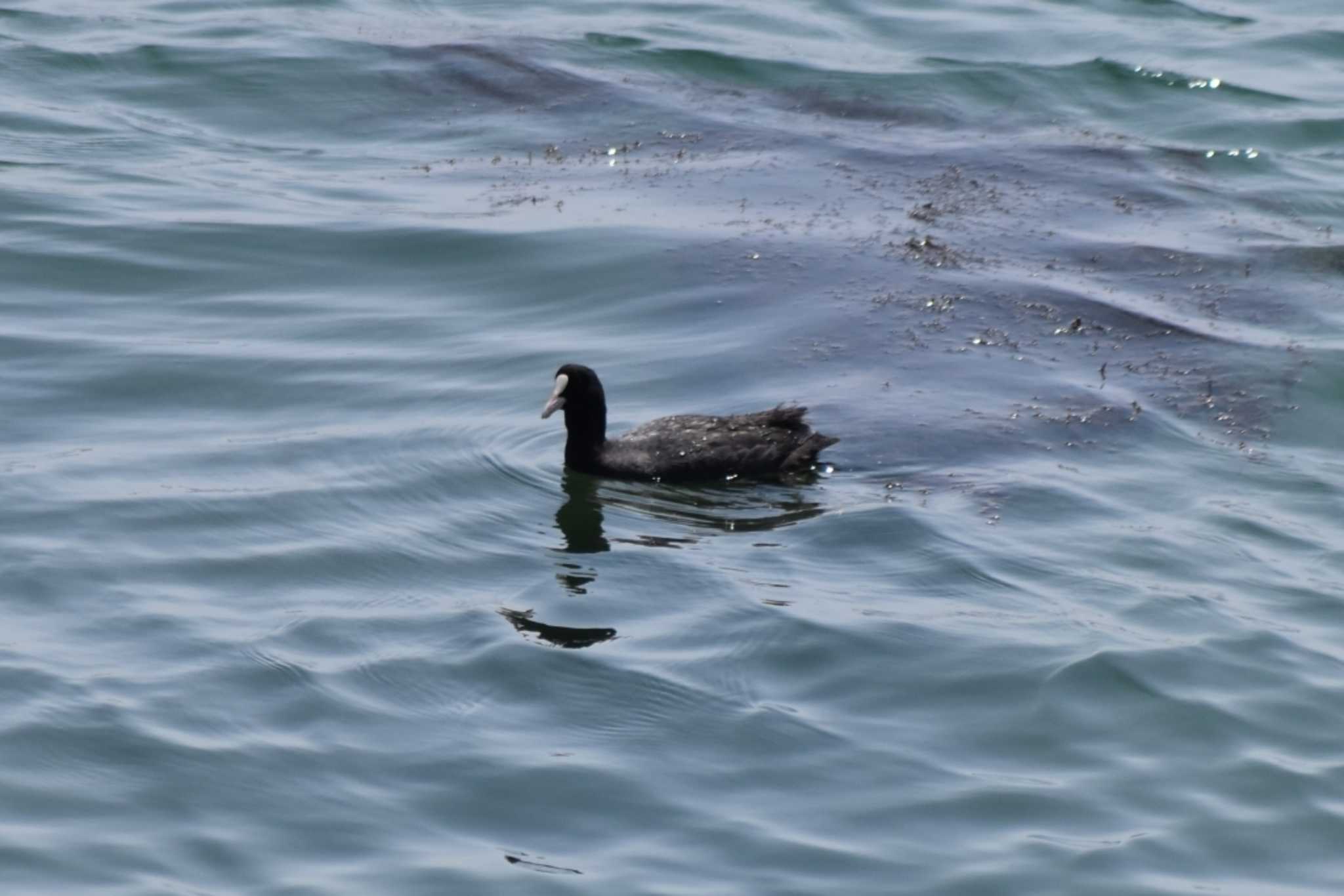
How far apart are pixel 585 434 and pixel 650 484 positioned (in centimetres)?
43

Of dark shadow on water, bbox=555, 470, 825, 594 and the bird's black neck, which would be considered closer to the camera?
dark shadow on water, bbox=555, 470, 825, 594

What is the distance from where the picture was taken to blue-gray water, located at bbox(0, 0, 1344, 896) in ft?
23.3

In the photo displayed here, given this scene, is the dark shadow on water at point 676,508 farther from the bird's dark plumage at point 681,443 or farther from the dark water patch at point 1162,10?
the dark water patch at point 1162,10

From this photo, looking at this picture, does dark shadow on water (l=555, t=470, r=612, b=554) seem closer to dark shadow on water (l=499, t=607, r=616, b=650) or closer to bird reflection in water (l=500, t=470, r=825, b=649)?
bird reflection in water (l=500, t=470, r=825, b=649)

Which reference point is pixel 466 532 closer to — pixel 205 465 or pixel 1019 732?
pixel 205 465

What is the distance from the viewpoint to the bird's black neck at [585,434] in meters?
10.7

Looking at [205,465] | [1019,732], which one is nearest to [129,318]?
[205,465]

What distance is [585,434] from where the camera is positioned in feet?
35.4

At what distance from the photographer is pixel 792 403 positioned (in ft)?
38.3

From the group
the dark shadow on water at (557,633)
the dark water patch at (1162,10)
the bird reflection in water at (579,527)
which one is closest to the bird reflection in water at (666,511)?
the bird reflection in water at (579,527)

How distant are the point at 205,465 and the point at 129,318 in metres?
2.83

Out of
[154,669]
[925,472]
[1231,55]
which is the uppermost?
[1231,55]

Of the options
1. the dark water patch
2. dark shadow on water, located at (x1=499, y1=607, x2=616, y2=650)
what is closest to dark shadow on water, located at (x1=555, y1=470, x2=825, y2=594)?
dark shadow on water, located at (x1=499, y1=607, x2=616, y2=650)

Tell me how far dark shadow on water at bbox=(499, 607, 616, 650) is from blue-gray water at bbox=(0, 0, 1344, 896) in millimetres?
40
